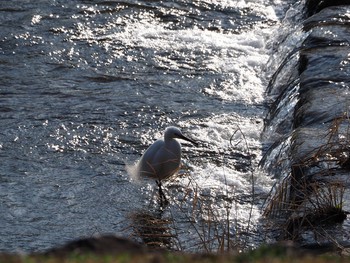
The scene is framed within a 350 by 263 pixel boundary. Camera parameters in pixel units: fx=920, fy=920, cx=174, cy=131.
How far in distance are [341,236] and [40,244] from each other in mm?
2660

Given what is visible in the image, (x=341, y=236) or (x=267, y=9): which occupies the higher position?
(x=341, y=236)

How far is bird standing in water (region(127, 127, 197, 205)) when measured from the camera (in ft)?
29.0

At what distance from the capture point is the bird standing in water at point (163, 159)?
8836 millimetres

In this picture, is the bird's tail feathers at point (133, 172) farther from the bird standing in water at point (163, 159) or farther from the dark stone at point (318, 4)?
the dark stone at point (318, 4)

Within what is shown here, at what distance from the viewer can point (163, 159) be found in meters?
8.84

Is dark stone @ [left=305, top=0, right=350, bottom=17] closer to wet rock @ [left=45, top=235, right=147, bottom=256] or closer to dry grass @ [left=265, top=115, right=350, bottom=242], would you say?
dry grass @ [left=265, top=115, right=350, bottom=242]

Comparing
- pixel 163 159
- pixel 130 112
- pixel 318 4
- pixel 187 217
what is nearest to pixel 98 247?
pixel 187 217

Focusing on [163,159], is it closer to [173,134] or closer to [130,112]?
[173,134]

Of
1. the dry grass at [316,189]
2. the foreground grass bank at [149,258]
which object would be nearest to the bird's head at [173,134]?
the dry grass at [316,189]

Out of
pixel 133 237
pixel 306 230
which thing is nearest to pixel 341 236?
pixel 306 230

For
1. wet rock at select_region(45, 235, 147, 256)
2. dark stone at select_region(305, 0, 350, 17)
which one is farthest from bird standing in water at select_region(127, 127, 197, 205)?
dark stone at select_region(305, 0, 350, 17)

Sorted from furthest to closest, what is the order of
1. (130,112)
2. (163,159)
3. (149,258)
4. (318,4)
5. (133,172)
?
(318,4) → (130,112) → (133,172) → (163,159) → (149,258)

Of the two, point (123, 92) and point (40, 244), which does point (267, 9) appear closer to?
point (123, 92)

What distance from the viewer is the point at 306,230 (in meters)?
6.66
